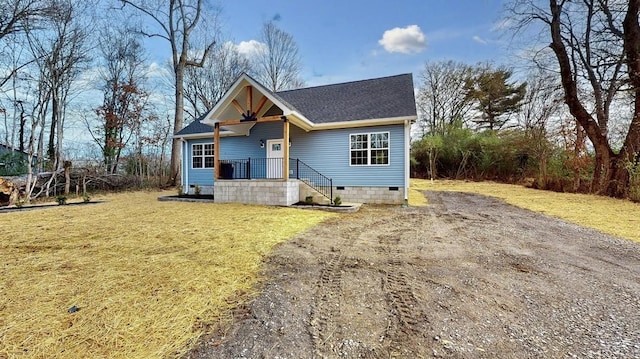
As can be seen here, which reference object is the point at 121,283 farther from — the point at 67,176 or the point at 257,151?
the point at 67,176

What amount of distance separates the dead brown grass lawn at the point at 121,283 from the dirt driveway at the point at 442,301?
38 centimetres

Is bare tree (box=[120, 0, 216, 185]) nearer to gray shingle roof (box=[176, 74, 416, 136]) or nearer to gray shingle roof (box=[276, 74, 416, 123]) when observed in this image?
gray shingle roof (box=[176, 74, 416, 136])

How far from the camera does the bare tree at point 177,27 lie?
52.1 feet

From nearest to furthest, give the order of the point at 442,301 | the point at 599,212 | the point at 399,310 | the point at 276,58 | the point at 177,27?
the point at 399,310
the point at 442,301
the point at 599,212
the point at 177,27
the point at 276,58

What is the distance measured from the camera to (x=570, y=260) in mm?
3838

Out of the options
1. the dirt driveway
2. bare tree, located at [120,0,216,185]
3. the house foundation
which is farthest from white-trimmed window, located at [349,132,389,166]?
bare tree, located at [120,0,216,185]

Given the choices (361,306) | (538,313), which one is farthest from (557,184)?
(361,306)

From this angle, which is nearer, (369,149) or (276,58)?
(369,149)

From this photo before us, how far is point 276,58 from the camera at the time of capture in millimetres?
22875

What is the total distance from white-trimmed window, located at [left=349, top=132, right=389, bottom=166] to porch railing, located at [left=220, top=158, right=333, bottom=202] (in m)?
1.39

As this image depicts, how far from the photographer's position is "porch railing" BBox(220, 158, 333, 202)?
10648 mm

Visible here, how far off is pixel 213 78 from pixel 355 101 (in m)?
17.1

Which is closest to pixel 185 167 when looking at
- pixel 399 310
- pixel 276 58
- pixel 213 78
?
pixel 399 310

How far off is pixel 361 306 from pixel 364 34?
15.5 metres
